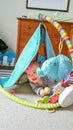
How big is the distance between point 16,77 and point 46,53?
352mm

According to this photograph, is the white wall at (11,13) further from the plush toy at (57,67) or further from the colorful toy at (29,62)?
the plush toy at (57,67)

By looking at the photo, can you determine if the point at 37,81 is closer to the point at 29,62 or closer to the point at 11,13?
the point at 29,62

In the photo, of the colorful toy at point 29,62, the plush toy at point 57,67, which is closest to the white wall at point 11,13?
the colorful toy at point 29,62

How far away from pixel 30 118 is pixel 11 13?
201 centimetres

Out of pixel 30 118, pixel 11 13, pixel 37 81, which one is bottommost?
pixel 30 118

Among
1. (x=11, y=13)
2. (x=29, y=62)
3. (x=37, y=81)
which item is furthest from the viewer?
(x=11, y=13)

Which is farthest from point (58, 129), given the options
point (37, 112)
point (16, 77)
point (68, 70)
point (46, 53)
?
point (46, 53)

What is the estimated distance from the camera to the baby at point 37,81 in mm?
1638

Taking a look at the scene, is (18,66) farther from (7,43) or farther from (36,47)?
(7,43)

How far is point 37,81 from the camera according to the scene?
166 cm

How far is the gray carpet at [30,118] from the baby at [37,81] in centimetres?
24

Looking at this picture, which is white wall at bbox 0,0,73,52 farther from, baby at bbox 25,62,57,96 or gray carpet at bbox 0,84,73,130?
gray carpet at bbox 0,84,73,130

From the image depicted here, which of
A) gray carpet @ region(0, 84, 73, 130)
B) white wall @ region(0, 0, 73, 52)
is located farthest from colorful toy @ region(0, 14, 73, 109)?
white wall @ region(0, 0, 73, 52)

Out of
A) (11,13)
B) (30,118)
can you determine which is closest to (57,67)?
(30,118)
